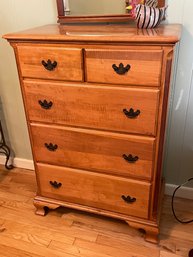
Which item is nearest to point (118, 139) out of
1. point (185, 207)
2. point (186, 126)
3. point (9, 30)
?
point (186, 126)

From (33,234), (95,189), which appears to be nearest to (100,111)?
(95,189)

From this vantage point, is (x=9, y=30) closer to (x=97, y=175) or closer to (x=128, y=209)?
(x=97, y=175)

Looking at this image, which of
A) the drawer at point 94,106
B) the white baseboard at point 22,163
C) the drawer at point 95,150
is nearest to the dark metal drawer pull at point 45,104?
the drawer at point 94,106

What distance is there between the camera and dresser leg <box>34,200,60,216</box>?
1.62 meters

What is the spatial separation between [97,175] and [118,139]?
0.27 metres

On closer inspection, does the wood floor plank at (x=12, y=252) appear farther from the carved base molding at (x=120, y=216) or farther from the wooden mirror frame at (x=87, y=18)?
the wooden mirror frame at (x=87, y=18)

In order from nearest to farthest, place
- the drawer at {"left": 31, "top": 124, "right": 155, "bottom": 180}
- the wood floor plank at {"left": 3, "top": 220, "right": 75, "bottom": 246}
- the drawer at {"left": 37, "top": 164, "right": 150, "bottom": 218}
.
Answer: the drawer at {"left": 31, "top": 124, "right": 155, "bottom": 180}, the drawer at {"left": 37, "top": 164, "right": 150, "bottom": 218}, the wood floor plank at {"left": 3, "top": 220, "right": 75, "bottom": 246}

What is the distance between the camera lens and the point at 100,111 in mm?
1204

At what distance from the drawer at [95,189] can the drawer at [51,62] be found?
55cm

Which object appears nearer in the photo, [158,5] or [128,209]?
[158,5]

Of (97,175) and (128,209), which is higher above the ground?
(97,175)

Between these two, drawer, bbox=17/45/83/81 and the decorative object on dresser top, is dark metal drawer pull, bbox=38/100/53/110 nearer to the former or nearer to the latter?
the decorative object on dresser top

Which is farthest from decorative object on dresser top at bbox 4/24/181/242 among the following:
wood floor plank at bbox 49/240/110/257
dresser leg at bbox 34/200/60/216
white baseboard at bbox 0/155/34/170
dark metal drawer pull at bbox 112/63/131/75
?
white baseboard at bbox 0/155/34/170

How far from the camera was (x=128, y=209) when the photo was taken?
1.44 meters
